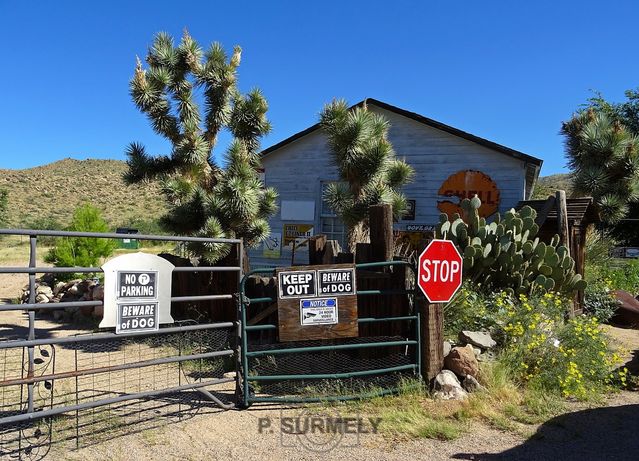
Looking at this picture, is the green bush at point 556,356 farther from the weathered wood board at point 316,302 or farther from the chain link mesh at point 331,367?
the weathered wood board at point 316,302

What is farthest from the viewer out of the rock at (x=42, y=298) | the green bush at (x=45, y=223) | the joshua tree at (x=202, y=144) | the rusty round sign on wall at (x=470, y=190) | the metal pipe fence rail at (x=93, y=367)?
the green bush at (x=45, y=223)

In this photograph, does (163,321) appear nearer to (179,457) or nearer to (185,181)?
(179,457)

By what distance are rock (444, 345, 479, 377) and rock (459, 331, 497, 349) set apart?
357 mm

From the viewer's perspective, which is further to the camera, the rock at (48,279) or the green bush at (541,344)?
the rock at (48,279)

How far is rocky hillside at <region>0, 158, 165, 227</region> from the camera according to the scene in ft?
160

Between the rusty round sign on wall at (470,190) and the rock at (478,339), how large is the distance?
733 cm

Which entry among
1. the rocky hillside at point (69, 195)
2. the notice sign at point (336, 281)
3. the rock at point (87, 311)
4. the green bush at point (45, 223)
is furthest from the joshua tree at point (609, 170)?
the green bush at point (45, 223)

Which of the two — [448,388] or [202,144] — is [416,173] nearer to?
[202,144]

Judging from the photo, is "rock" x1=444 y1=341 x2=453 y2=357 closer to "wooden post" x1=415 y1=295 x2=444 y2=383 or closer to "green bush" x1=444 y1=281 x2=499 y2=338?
"wooden post" x1=415 y1=295 x2=444 y2=383

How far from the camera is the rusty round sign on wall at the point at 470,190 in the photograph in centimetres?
1423

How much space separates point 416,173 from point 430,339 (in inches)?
362

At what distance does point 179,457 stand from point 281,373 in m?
2.23

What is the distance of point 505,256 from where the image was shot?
8781mm

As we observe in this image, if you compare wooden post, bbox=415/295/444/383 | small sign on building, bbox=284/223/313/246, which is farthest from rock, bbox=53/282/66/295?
wooden post, bbox=415/295/444/383
